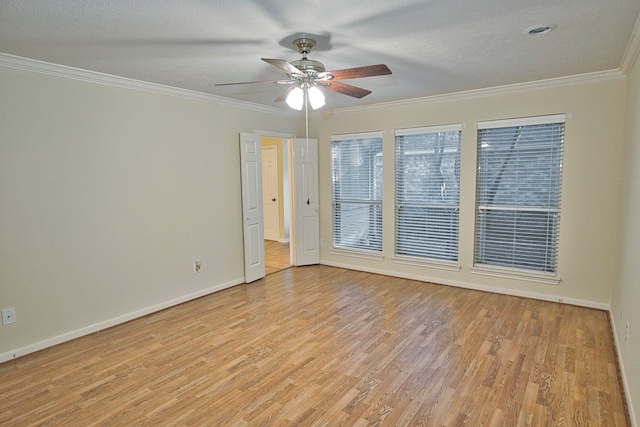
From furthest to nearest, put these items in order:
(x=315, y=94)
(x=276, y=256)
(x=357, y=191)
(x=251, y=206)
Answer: (x=276, y=256) → (x=357, y=191) → (x=251, y=206) → (x=315, y=94)

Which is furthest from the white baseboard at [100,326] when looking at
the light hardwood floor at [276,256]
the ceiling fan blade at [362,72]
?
the ceiling fan blade at [362,72]

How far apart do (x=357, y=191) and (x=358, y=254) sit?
3.18 feet

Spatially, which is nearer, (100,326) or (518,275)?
(100,326)

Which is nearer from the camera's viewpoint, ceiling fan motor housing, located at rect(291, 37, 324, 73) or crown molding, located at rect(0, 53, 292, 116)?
ceiling fan motor housing, located at rect(291, 37, 324, 73)

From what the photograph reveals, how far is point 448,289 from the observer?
4.69 m

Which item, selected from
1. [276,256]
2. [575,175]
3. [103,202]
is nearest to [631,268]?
[575,175]

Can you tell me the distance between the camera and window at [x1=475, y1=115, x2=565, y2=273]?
4.08 metres

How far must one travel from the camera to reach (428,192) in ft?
16.3

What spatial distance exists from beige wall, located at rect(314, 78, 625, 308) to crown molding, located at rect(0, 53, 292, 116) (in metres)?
2.49

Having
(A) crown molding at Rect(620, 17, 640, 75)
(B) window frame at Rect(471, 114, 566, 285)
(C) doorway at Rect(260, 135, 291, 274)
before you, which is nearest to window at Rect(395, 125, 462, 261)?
(B) window frame at Rect(471, 114, 566, 285)

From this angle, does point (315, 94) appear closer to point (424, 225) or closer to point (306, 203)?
point (424, 225)

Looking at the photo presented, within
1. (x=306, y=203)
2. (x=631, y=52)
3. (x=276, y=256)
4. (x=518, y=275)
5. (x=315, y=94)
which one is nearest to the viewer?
(x=315, y=94)

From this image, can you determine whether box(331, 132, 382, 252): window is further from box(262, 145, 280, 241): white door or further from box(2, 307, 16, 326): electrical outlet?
box(2, 307, 16, 326): electrical outlet

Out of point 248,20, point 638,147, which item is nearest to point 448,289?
point 638,147
